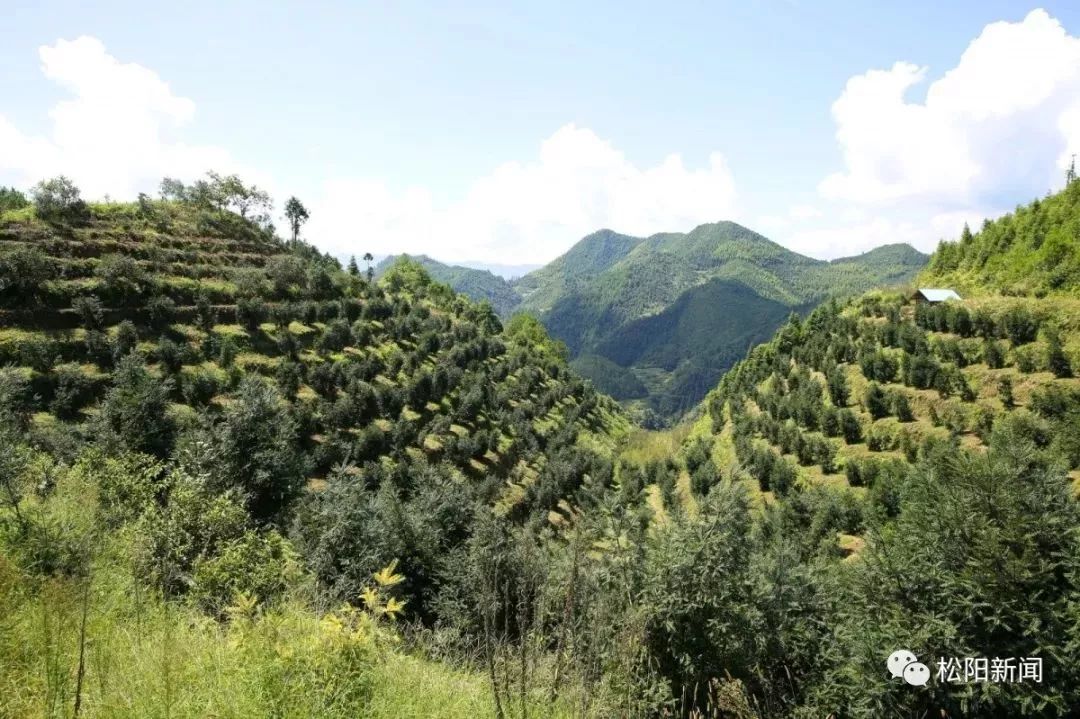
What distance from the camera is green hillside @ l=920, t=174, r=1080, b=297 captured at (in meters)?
41.3

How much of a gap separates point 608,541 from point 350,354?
1952 inches

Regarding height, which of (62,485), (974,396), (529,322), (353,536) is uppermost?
(529,322)

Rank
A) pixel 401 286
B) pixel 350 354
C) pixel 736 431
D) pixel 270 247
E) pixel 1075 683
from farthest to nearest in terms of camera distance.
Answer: pixel 401 286, pixel 270 247, pixel 350 354, pixel 736 431, pixel 1075 683

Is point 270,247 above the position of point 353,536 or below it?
above

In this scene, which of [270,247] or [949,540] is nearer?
[949,540]

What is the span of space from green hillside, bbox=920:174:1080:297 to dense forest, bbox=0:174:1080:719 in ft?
2.34

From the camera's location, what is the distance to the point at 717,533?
9930mm

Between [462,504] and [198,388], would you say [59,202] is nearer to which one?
[198,388]

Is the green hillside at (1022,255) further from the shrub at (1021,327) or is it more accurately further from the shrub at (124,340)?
the shrub at (124,340)

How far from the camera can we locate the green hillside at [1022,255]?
135 ft

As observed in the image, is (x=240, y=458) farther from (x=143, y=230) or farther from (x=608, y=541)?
(x=143, y=230)

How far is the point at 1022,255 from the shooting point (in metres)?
48.0

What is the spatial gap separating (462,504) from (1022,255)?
185 feet

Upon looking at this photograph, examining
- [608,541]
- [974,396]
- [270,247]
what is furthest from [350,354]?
[974,396]
